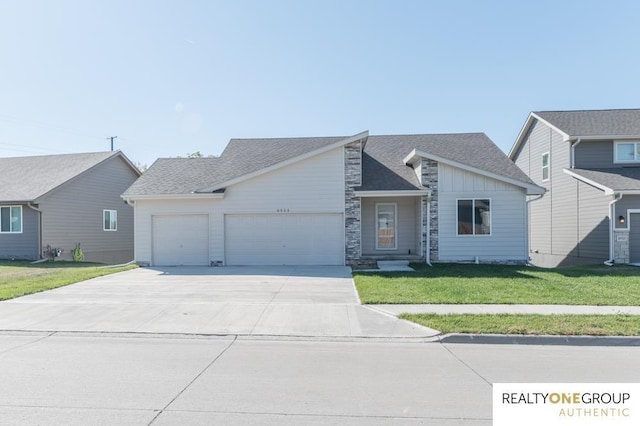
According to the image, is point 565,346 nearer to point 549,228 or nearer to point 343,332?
point 343,332

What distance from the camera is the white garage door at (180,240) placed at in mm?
17078

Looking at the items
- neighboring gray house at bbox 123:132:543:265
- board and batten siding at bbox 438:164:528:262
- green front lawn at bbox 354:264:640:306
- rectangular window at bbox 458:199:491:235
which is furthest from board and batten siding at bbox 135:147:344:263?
rectangular window at bbox 458:199:491:235

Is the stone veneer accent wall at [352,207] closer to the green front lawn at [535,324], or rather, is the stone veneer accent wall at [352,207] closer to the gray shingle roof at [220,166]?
the gray shingle roof at [220,166]

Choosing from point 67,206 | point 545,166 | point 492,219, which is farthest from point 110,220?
point 545,166

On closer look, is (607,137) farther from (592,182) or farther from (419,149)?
(419,149)

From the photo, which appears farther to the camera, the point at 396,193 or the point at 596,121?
the point at 596,121

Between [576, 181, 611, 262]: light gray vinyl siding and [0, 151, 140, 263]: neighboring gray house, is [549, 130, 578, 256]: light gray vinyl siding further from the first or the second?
[0, 151, 140, 263]: neighboring gray house

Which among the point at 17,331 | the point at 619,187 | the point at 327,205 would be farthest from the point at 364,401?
the point at 619,187

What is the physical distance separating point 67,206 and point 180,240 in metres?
9.61

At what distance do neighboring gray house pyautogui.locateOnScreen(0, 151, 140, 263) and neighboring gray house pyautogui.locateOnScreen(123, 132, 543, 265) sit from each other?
7.39 metres

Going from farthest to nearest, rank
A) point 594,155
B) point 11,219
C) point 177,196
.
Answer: point 11,219
point 594,155
point 177,196

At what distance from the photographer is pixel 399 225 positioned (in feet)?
59.7

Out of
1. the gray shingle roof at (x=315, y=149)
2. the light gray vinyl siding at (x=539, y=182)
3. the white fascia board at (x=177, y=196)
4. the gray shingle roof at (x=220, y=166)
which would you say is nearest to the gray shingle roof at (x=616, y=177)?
the light gray vinyl siding at (x=539, y=182)

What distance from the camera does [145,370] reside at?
17.8 ft
